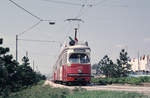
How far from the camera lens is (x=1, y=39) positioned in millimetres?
30297

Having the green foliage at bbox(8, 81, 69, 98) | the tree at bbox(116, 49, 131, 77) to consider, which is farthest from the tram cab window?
the tree at bbox(116, 49, 131, 77)

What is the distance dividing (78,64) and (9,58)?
6424 millimetres

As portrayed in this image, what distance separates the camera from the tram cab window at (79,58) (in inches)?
1215

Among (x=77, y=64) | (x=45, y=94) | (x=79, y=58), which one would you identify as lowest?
(x=45, y=94)

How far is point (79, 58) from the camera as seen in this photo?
102ft

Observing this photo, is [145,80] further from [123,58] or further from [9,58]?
[123,58]

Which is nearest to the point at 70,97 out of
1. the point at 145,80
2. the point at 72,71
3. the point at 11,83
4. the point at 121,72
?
the point at 72,71

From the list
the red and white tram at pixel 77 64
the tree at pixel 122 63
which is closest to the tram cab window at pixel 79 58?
the red and white tram at pixel 77 64

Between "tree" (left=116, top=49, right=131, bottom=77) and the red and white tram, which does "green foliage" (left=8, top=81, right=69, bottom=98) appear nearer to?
the red and white tram

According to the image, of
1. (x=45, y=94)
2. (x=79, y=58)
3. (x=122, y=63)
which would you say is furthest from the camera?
(x=122, y=63)

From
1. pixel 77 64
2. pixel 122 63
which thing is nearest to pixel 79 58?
pixel 77 64

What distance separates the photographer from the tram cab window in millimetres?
30856

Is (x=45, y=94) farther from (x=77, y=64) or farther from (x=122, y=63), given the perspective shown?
(x=122, y=63)

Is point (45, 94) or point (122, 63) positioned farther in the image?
point (122, 63)
